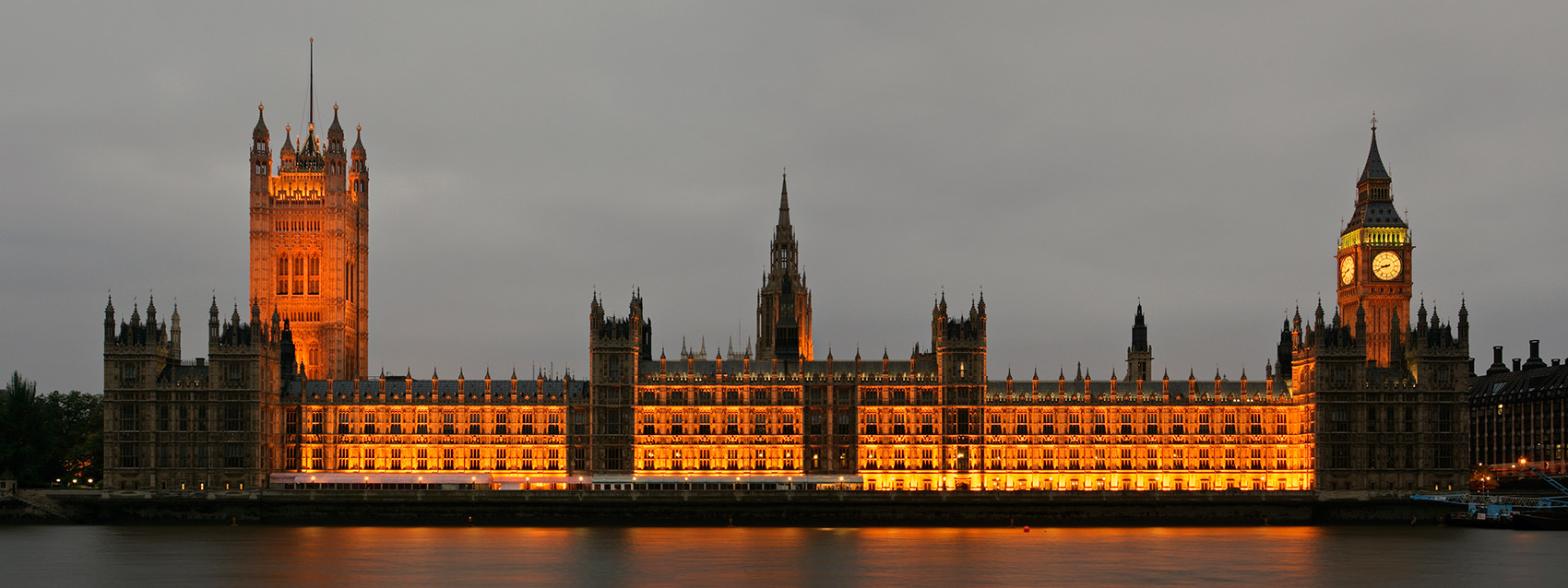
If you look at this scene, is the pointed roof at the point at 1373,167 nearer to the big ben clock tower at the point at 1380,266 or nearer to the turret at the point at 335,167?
the big ben clock tower at the point at 1380,266

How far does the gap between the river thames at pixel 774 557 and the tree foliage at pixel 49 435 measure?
2280cm

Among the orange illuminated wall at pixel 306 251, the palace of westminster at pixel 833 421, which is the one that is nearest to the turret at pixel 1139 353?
the palace of westminster at pixel 833 421

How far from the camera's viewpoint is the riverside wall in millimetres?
146750

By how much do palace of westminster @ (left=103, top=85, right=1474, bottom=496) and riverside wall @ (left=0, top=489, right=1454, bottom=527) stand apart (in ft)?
34.1

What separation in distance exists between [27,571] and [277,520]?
4850 cm

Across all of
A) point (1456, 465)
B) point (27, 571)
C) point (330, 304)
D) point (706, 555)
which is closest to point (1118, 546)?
point (706, 555)

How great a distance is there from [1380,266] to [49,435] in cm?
13079

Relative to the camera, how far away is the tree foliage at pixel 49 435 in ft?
510

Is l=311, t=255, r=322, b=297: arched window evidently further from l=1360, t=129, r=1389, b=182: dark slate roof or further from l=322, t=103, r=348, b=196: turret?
l=1360, t=129, r=1389, b=182: dark slate roof

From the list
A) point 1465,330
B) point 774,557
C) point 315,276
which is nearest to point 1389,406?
point 1465,330

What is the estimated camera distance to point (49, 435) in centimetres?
16300

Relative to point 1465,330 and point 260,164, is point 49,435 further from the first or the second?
point 1465,330

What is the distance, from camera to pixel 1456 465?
15775 cm

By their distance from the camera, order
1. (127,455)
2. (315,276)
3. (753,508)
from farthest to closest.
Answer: (315,276), (127,455), (753,508)
